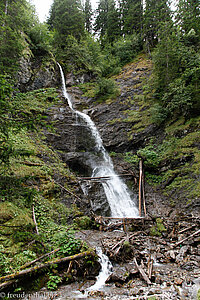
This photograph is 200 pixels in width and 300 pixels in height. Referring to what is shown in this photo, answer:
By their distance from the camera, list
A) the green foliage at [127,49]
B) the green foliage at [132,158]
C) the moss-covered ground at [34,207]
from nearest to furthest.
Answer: the moss-covered ground at [34,207], the green foliage at [132,158], the green foliage at [127,49]

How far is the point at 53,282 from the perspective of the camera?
364 cm

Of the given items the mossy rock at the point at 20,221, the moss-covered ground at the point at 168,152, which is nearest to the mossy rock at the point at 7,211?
the mossy rock at the point at 20,221

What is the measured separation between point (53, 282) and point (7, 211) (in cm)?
223

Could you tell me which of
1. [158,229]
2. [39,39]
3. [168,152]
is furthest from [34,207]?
[39,39]

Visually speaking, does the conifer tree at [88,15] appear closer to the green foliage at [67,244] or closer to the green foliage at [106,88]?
the green foliage at [106,88]

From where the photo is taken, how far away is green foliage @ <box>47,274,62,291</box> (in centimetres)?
351

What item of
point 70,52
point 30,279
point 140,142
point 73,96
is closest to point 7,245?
point 30,279

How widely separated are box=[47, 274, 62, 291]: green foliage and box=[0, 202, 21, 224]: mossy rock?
73.5 inches

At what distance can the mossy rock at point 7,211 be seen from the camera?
14.6 feet

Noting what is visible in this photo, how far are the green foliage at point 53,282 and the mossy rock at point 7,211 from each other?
1867 mm

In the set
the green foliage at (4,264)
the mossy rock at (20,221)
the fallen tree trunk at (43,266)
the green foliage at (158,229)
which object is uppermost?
the mossy rock at (20,221)

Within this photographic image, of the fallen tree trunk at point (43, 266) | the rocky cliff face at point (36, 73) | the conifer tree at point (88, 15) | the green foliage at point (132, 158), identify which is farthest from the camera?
the conifer tree at point (88, 15)

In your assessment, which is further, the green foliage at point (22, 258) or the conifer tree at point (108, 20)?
the conifer tree at point (108, 20)

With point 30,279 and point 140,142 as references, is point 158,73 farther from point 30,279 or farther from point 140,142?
point 30,279
